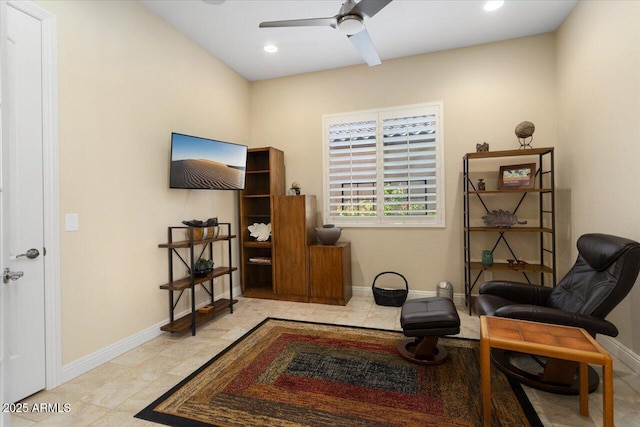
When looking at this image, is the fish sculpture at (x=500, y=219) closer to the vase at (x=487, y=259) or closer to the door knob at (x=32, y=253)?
the vase at (x=487, y=259)

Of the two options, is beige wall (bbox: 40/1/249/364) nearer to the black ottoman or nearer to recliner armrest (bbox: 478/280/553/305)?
the black ottoman

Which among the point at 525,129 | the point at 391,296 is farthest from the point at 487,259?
the point at 525,129

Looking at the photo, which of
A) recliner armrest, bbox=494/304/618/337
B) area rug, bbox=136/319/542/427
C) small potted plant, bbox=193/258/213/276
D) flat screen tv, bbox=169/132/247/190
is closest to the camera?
area rug, bbox=136/319/542/427

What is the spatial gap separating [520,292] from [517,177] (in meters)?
1.48

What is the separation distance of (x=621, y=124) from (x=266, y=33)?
11.5ft

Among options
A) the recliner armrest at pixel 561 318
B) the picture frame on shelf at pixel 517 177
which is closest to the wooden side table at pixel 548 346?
the recliner armrest at pixel 561 318

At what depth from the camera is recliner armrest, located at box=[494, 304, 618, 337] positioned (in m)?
2.04

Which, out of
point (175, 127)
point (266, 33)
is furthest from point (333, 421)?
point (266, 33)

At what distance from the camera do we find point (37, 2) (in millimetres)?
2195

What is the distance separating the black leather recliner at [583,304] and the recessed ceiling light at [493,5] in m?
2.38

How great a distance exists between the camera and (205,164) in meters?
3.54

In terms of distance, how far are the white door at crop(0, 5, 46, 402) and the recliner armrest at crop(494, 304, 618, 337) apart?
3311 millimetres

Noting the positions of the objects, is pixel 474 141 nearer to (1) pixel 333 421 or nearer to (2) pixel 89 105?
(1) pixel 333 421

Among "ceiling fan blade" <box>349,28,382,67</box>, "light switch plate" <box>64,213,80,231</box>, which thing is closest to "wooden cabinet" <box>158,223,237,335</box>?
"light switch plate" <box>64,213,80,231</box>
